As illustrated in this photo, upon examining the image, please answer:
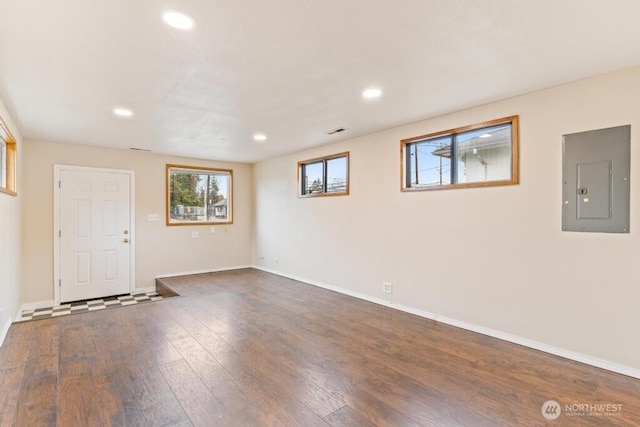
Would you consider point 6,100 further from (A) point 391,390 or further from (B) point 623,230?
(B) point 623,230

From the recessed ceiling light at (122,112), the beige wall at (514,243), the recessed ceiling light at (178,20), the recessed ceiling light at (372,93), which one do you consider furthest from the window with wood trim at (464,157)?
the recessed ceiling light at (122,112)

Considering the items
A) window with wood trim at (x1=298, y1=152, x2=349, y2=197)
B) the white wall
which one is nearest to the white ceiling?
the white wall

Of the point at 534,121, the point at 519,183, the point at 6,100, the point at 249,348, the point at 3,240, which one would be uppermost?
the point at 6,100

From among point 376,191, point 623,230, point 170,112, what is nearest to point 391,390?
point 623,230

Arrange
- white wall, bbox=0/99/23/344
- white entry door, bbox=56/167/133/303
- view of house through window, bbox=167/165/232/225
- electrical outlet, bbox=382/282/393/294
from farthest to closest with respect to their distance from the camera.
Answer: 1. view of house through window, bbox=167/165/232/225
2. white entry door, bbox=56/167/133/303
3. electrical outlet, bbox=382/282/393/294
4. white wall, bbox=0/99/23/344

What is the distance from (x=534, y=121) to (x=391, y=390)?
2.64 metres

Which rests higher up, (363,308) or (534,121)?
(534,121)

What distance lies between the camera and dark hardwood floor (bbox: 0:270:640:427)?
6.31 feet

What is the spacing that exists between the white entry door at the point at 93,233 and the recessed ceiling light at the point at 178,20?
4.27 metres

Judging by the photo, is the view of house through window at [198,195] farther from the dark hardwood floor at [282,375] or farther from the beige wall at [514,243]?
the beige wall at [514,243]

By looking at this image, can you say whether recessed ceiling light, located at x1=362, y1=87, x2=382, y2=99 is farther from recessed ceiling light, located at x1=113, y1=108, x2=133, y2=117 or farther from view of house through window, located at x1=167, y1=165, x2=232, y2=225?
view of house through window, located at x1=167, y1=165, x2=232, y2=225

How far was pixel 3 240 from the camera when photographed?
10.2 ft

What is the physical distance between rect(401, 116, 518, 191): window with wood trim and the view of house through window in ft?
13.5

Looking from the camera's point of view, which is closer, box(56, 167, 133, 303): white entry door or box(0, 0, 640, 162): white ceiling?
box(0, 0, 640, 162): white ceiling
